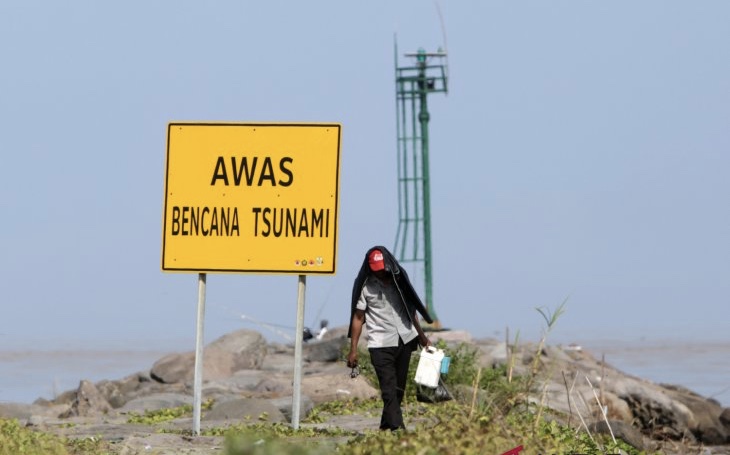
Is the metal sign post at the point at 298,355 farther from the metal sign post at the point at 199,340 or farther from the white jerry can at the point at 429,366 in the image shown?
the white jerry can at the point at 429,366

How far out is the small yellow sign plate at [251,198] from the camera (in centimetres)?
1442

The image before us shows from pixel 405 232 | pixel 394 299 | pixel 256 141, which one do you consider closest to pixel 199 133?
pixel 256 141

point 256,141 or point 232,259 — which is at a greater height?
point 256,141

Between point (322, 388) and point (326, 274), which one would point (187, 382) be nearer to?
point (322, 388)

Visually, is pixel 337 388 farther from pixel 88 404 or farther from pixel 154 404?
pixel 88 404

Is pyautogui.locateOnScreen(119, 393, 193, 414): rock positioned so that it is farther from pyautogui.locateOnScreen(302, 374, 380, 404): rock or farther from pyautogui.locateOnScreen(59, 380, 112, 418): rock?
pyautogui.locateOnScreen(302, 374, 380, 404): rock

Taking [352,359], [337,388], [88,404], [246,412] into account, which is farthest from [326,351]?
[352,359]

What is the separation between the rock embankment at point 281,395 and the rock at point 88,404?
0.02 meters

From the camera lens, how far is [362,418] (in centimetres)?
1658

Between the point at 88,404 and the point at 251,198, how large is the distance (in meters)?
8.31

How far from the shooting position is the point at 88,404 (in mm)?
21562

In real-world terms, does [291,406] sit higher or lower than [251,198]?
lower

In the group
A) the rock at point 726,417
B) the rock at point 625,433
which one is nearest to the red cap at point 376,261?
the rock at point 625,433

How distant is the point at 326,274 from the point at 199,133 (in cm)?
202
